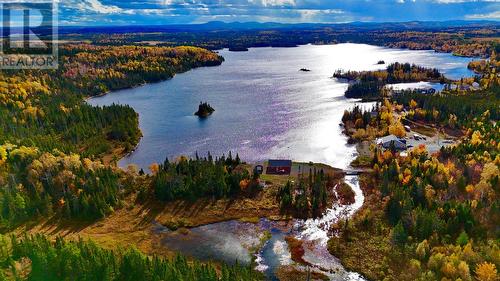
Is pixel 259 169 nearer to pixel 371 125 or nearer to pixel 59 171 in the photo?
pixel 59 171

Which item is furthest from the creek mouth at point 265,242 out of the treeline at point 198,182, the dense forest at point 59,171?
the dense forest at point 59,171

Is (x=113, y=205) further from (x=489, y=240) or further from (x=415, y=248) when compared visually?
(x=489, y=240)

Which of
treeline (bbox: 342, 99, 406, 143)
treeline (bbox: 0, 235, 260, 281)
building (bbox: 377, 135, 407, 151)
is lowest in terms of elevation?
treeline (bbox: 0, 235, 260, 281)

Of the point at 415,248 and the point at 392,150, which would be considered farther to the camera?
the point at 392,150

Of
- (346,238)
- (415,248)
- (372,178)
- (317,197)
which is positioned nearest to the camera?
(415,248)

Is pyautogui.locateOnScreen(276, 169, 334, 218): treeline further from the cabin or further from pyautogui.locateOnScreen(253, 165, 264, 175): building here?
pyautogui.locateOnScreen(253, 165, 264, 175): building

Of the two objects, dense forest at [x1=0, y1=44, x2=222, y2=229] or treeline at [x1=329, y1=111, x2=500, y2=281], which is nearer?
treeline at [x1=329, y1=111, x2=500, y2=281]

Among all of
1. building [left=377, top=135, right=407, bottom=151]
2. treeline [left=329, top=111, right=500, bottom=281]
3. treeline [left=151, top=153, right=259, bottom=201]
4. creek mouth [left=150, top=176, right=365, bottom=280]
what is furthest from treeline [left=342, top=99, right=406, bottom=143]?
treeline [left=151, top=153, right=259, bottom=201]

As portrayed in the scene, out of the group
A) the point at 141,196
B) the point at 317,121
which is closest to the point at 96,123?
the point at 141,196
